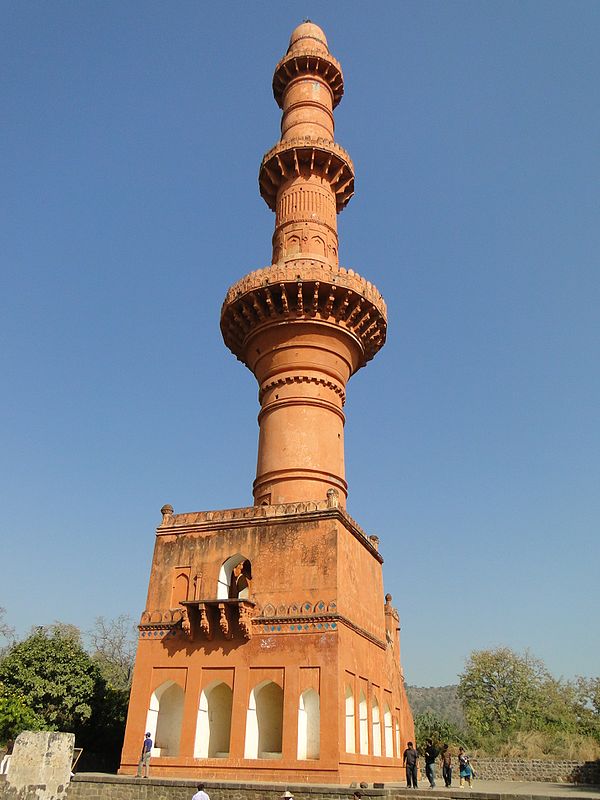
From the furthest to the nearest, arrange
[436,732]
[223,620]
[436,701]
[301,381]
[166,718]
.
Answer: [436,701] → [436,732] → [301,381] → [166,718] → [223,620]

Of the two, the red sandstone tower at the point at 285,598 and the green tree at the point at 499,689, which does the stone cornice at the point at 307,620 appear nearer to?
the red sandstone tower at the point at 285,598

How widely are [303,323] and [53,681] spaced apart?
12.9 meters

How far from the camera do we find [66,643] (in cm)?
2055

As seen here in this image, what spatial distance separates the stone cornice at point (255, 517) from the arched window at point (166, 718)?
132 inches

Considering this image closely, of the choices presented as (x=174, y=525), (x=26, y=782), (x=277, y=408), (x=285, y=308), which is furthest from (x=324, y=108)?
(x=26, y=782)

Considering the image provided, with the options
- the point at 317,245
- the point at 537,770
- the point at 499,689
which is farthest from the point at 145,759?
the point at 499,689

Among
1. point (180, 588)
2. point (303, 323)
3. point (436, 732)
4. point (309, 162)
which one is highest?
point (309, 162)

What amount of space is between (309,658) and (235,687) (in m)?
1.66

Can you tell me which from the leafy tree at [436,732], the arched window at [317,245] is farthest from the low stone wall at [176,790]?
the leafy tree at [436,732]

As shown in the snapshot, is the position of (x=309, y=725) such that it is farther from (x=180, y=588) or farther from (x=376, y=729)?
(x=180, y=588)

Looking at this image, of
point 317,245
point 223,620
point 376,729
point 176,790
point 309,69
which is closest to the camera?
point 176,790

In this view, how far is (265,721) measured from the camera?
1423 cm

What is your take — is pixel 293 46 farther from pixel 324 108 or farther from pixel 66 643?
pixel 66 643

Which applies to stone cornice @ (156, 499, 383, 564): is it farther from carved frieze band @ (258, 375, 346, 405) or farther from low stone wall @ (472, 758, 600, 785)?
low stone wall @ (472, 758, 600, 785)
